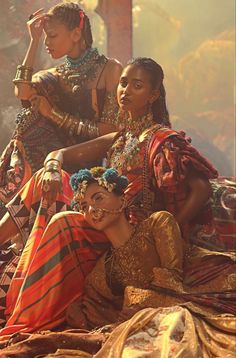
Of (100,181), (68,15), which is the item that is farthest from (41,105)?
(100,181)

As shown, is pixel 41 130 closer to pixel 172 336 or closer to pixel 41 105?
pixel 41 105

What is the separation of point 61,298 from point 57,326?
0.45 feet

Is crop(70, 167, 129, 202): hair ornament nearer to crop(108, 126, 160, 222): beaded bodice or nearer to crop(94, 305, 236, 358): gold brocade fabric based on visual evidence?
crop(108, 126, 160, 222): beaded bodice

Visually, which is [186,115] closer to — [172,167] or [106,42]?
[106,42]

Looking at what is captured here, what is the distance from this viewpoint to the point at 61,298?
2885 millimetres

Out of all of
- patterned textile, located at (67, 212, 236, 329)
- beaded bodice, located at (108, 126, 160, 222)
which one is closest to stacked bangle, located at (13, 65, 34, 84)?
beaded bodice, located at (108, 126, 160, 222)

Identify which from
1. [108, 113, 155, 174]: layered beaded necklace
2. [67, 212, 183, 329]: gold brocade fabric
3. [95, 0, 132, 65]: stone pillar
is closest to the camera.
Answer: [67, 212, 183, 329]: gold brocade fabric

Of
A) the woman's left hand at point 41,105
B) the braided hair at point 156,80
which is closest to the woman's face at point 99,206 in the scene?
the braided hair at point 156,80

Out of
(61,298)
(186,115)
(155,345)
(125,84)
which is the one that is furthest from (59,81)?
(186,115)

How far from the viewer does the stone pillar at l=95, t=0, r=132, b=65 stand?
5.11 meters

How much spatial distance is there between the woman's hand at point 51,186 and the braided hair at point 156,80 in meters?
0.65

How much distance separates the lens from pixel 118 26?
520 cm

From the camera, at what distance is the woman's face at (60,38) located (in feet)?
12.5

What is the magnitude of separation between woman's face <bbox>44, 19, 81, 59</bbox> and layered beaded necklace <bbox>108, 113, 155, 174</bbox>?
74 centimetres
